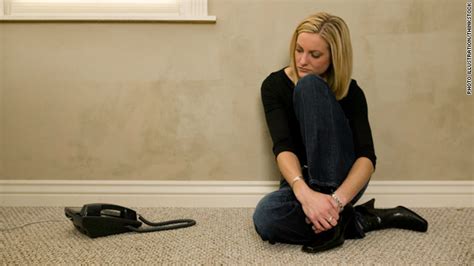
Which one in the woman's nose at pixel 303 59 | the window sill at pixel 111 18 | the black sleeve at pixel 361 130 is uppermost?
the window sill at pixel 111 18

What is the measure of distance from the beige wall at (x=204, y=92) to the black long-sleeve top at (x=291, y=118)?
264 millimetres

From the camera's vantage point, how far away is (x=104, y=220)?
4.90 ft

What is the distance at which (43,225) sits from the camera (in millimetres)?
1667

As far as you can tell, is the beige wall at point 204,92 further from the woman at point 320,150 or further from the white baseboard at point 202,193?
the woman at point 320,150

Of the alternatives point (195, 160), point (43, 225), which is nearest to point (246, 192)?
point (195, 160)

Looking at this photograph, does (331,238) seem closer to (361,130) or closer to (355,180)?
(355,180)

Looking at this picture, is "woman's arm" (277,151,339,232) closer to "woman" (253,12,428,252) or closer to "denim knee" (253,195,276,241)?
"woman" (253,12,428,252)

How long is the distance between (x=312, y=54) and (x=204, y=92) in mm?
544

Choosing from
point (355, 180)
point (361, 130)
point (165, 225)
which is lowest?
point (165, 225)

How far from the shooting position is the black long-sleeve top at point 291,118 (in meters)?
1.52

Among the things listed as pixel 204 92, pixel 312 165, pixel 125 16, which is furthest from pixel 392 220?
pixel 125 16

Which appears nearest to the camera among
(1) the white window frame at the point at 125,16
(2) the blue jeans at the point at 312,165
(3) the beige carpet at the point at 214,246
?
(3) the beige carpet at the point at 214,246

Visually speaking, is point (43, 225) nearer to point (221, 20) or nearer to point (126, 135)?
point (126, 135)

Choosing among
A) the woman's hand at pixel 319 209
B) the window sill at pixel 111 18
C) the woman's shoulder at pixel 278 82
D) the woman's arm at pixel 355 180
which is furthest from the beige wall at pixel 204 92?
the woman's hand at pixel 319 209
